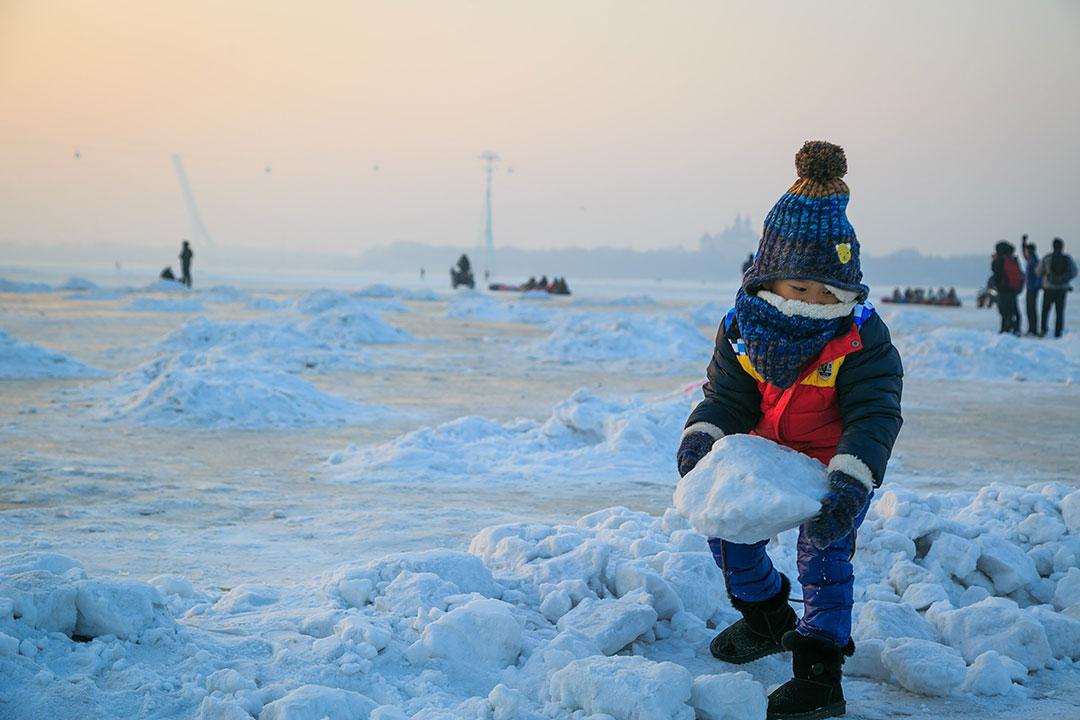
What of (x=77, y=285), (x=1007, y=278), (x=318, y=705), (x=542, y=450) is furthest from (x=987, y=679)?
(x=77, y=285)

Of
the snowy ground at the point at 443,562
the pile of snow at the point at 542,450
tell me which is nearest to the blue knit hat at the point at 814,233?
the snowy ground at the point at 443,562

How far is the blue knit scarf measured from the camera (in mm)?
2479

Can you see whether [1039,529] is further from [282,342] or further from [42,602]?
[282,342]

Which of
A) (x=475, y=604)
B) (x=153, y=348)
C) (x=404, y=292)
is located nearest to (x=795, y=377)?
(x=475, y=604)

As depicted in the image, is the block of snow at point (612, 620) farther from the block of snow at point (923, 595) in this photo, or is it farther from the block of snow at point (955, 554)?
the block of snow at point (955, 554)

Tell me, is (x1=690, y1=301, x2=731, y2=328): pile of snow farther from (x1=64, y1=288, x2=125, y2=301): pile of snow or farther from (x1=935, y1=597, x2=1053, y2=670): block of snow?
(x1=935, y1=597, x2=1053, y2=670): block of snow

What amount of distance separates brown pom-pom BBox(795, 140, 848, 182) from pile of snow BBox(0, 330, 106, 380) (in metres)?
9.56

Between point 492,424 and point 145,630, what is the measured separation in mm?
4486

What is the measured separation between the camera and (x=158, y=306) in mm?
23938

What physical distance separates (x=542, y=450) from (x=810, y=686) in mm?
4018

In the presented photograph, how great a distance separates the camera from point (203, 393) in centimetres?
796

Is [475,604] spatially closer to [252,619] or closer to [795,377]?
[252,619]

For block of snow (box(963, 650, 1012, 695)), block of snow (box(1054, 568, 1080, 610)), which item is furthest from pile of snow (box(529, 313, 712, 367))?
block of snow (box(963, 650, 1012, 695))

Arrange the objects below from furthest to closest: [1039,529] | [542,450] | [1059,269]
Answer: [1059,269] → [542,450] → [1039,529]
